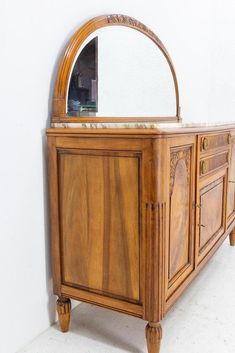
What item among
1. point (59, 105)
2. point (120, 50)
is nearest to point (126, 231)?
point (59, 105)

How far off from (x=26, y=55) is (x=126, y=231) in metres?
0.70

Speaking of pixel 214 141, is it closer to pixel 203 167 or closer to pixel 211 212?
pixel 203 167

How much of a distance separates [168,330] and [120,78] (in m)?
1.16

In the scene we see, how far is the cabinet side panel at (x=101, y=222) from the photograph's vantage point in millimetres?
1257

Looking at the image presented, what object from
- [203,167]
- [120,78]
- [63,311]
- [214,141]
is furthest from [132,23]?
[63,311]

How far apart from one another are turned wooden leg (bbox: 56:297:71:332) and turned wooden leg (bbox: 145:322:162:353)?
0.35 meters

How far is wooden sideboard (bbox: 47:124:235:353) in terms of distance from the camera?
3.98ft

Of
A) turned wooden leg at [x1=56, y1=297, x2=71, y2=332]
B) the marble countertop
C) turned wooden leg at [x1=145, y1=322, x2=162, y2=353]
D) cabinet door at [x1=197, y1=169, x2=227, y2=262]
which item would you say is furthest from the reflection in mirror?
turned wooden leg at [x1=145, y1=322, x2=162, y2=353]

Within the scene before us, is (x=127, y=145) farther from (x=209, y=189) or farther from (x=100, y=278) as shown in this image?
(x=209, y=189)

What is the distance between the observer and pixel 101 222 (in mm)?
1327

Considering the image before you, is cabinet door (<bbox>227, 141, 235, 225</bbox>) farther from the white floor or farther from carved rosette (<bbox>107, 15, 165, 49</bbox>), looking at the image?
carved rosette (<bbox>107, 15, 165, 49</bbox>)

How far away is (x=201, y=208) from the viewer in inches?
64.0

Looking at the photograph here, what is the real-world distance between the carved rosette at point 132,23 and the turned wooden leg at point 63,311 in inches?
47.8

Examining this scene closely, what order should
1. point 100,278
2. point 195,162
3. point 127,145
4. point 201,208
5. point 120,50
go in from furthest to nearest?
point 120,50, point 201,208, point 195,162, point 100,278, point 127,145
